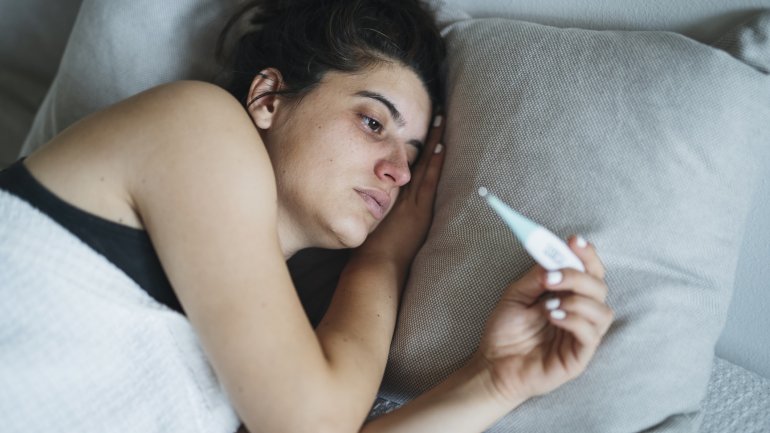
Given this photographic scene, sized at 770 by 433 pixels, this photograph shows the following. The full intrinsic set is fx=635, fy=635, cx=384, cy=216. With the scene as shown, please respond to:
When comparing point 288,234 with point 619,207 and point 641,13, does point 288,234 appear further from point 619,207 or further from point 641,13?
point 641,13

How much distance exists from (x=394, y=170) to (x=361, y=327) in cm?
25

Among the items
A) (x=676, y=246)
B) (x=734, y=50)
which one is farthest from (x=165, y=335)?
(x=734, y=50)

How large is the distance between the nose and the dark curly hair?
16cm

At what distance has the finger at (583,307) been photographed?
2.47 feet

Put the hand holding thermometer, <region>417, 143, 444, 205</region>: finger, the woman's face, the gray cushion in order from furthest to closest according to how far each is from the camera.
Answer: <region>417, 143, 444, 205</region>: finger
the woman's face
the gray cushion
the hand holding thermometer

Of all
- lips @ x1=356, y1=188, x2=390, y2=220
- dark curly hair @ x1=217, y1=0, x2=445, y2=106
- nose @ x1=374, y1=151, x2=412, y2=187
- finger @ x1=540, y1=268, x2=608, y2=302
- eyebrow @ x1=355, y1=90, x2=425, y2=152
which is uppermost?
dark curly hair @ x1=217, y1=0, x2=445, y2=106

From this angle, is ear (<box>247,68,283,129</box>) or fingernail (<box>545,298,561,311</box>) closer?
fingernail (<box>545,298,561,311</box>)

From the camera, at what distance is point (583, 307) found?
75cm

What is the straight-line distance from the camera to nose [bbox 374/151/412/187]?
99cm

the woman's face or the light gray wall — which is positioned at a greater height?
the light gray wall

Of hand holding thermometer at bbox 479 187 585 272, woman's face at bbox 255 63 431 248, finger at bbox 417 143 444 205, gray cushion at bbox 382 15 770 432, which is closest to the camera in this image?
hand holding thermometer at bbox 479 187 585 272

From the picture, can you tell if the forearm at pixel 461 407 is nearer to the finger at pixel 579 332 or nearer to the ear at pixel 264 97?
the finger at pixel 579 332

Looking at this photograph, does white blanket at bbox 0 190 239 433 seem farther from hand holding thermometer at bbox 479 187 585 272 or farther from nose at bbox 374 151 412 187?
hand holding thermometer at bbox 479 187 585 272

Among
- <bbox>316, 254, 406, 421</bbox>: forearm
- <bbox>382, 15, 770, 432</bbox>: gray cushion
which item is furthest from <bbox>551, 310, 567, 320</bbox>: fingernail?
<bbox>316, 254, 406, 421</bbox>: forearm
